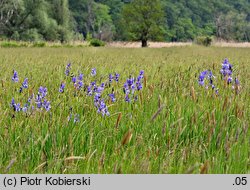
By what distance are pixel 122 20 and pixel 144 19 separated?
4295 mm

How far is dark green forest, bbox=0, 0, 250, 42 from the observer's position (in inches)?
1762

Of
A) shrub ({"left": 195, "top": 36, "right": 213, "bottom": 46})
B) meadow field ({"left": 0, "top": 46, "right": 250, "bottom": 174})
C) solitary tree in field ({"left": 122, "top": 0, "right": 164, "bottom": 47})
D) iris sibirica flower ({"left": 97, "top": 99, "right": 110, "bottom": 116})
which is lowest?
meadow field ({"left": 0, "top": 46, "right": 250, "bottom": 174})

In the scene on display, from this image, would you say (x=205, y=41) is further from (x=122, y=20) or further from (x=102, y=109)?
(x=102, y=109)

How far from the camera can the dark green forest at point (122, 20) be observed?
147 feet

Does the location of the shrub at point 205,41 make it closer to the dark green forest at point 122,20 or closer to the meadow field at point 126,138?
the dark green forest at point 122,20

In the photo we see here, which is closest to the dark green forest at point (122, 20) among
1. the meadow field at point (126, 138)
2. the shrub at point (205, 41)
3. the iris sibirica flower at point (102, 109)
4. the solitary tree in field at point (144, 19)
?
the solitary tree in field at point (144, 19)

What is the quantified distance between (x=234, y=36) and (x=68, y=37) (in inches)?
1594

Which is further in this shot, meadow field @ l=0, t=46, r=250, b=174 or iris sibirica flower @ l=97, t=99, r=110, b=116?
iris sibirica flower @ l=97, t=99, r=110, b=116

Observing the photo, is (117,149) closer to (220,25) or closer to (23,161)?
(23,161)

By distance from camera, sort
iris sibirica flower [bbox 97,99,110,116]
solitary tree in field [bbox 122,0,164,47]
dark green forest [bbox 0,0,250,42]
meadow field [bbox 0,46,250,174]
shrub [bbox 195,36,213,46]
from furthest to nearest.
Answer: dark green forest [bbox 0,0,250,42]
solitary tree in field [bbox 122,0,164,47]
shrub [bbox 195,36,213,46]
iris sibirica flower [bbox 97,99,110,116]
meadow field [bbox 0,46,250,174]

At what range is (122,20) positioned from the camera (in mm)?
48250

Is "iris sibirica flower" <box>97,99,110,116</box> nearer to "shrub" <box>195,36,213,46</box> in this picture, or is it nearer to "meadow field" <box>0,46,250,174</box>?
"meadow field" <box>0,46,250,174</box>

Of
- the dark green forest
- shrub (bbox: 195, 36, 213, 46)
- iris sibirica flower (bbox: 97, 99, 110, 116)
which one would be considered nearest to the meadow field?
iris sibirica flower (bbox: 97, 99, 110, 116)

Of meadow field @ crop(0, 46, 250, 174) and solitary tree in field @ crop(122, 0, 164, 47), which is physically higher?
solitary tree in field @ crop(122, 0, 164, 47)
